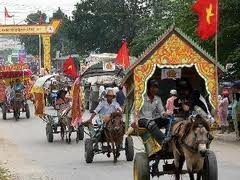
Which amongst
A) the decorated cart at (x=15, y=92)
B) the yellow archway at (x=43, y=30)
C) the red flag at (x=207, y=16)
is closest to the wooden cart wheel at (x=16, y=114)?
the decorated cart at (x=15, y=92)

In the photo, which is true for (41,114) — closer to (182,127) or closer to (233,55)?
(233,55)

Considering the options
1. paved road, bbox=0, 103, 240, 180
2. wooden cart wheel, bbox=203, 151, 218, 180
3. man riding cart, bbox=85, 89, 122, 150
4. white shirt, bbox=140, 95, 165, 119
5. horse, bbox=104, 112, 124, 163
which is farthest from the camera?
man riding cart, bbox=85, 89, 122, 150

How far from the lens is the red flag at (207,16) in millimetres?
15352

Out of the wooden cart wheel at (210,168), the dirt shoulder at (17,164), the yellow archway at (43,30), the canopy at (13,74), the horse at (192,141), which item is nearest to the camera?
the horse at (192,141)

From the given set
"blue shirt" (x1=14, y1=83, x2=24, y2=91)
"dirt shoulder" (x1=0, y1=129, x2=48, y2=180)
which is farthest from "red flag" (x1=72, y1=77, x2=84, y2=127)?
"blue shirt" (x1=14, y1=83, x2=24, y2=91)

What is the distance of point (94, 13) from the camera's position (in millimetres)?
60750

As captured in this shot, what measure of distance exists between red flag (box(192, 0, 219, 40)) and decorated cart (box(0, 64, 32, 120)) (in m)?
17.0

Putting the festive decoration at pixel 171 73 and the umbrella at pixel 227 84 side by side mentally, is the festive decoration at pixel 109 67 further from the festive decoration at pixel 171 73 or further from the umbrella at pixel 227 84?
the festive decoration at pixel 171 73

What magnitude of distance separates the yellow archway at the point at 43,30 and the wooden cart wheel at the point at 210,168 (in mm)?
47999

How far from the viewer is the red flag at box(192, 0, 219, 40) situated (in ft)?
50.4

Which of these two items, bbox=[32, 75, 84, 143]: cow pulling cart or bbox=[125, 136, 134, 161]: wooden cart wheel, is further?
bbox=[32, 75, 84, 143]: cow pulling cart

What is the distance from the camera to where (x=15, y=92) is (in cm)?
3142

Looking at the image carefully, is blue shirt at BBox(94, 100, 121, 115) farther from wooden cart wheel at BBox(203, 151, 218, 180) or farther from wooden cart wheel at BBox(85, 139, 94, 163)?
wooden cart wheel at BBox(203, 151, 218, 180)

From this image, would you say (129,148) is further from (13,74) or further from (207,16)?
(13,74)
